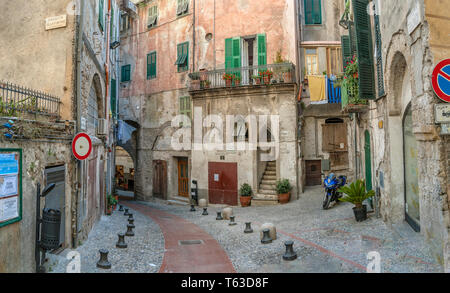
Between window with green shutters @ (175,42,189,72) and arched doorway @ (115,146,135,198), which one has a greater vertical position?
window with green shutters @ (175,42,189,72)

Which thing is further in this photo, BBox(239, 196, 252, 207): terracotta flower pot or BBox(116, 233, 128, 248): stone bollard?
BBox(239, 196, 252, 207): terracotta flower pot

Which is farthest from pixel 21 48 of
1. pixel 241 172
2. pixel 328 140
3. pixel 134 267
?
pixel 328 140

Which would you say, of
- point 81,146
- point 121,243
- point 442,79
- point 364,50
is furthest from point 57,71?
point 364,50

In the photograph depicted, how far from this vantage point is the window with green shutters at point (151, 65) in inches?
862

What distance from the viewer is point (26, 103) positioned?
22.0 feet

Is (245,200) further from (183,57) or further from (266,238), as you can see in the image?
(183,57)

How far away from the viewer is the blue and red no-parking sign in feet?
15.1

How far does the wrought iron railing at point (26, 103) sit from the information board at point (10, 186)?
72 centimetres

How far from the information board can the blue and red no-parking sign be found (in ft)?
21.6

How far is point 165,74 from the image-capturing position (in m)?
21.2

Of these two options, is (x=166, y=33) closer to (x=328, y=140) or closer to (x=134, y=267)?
(x=328, y=140)

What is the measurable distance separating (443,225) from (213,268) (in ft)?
14.4

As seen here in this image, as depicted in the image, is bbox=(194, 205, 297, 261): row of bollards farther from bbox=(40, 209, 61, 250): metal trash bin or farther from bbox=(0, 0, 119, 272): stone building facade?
bbox=(0, 0, 119, 272): stone building facade

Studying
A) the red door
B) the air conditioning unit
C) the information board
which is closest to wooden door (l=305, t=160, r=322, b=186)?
the red door
